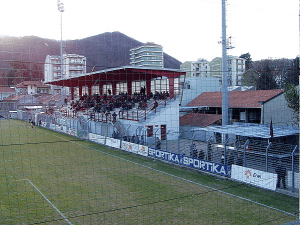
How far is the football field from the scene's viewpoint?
6477 millimetres

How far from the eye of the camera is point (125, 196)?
800 cm

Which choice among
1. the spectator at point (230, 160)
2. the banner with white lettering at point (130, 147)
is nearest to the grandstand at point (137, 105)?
the banner with white lettering at point (130, 147)

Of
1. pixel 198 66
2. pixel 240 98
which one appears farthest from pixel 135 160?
pixel 198 66

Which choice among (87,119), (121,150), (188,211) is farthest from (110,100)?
(188,211)

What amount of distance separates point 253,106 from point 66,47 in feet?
39.1

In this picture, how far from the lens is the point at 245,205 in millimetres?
7211

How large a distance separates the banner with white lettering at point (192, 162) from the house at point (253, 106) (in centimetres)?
455

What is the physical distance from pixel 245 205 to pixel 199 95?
15.6m

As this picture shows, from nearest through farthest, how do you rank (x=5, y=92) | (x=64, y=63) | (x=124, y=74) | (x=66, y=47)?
1. (x=66, y=47)
2. (x=64, y=63)
3. (x=5, y=92)
4. (x=124, y=74)

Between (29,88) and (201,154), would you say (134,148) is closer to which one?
(201,154)

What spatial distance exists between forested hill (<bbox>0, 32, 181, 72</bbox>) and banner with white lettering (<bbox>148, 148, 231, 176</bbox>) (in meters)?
4.58

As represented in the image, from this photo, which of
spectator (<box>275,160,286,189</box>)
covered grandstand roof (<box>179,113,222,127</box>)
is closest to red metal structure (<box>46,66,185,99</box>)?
covered grandstand roof (<box>179,113,222,127</box>)

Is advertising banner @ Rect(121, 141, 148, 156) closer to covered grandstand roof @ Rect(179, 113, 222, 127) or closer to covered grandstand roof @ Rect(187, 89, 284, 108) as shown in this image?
covered grandstand roof @ Rect(179, 113, 222, 127)

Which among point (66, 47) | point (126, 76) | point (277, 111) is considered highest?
point (126, 76)
